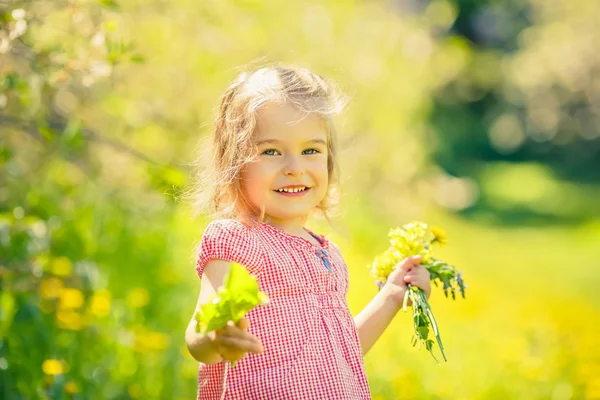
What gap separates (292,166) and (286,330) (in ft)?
1.31

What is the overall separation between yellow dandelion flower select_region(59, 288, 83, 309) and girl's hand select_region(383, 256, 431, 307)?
5.03ft

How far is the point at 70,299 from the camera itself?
341 centimetres

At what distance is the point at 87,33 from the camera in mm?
3193

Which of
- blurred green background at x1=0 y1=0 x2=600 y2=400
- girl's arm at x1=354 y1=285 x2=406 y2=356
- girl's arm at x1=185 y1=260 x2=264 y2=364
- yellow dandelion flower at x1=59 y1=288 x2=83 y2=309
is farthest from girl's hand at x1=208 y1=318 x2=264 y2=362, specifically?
yellow dandelion flower at x1=59 y1=288 x2=83 y2=309

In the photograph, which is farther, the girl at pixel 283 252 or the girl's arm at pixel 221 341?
the girl at pixel 283 252

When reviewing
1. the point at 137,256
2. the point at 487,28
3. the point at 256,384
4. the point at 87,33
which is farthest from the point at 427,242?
the point at 487,28

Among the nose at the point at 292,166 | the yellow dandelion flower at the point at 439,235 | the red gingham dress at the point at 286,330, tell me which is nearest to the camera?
the red gingham dress at the point at 286,330

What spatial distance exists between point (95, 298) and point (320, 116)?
1.78 metres

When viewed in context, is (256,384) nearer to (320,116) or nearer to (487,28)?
(320,116)

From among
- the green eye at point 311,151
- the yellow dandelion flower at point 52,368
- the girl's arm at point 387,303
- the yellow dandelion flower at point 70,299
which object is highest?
the yellow dandelion flower at point 70,299

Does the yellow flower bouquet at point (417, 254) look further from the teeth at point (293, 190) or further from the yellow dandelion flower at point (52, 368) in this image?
the yellow dandelion flower at point (52, 368)

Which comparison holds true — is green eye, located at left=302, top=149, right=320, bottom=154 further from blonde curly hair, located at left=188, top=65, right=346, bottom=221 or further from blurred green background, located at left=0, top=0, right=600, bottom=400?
blurred green background, located at left=0, top=0, right=600, bottom=400

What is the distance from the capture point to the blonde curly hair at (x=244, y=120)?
212 centimetres

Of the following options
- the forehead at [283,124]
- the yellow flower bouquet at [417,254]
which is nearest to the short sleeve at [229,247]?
the forehead at [283,124]
